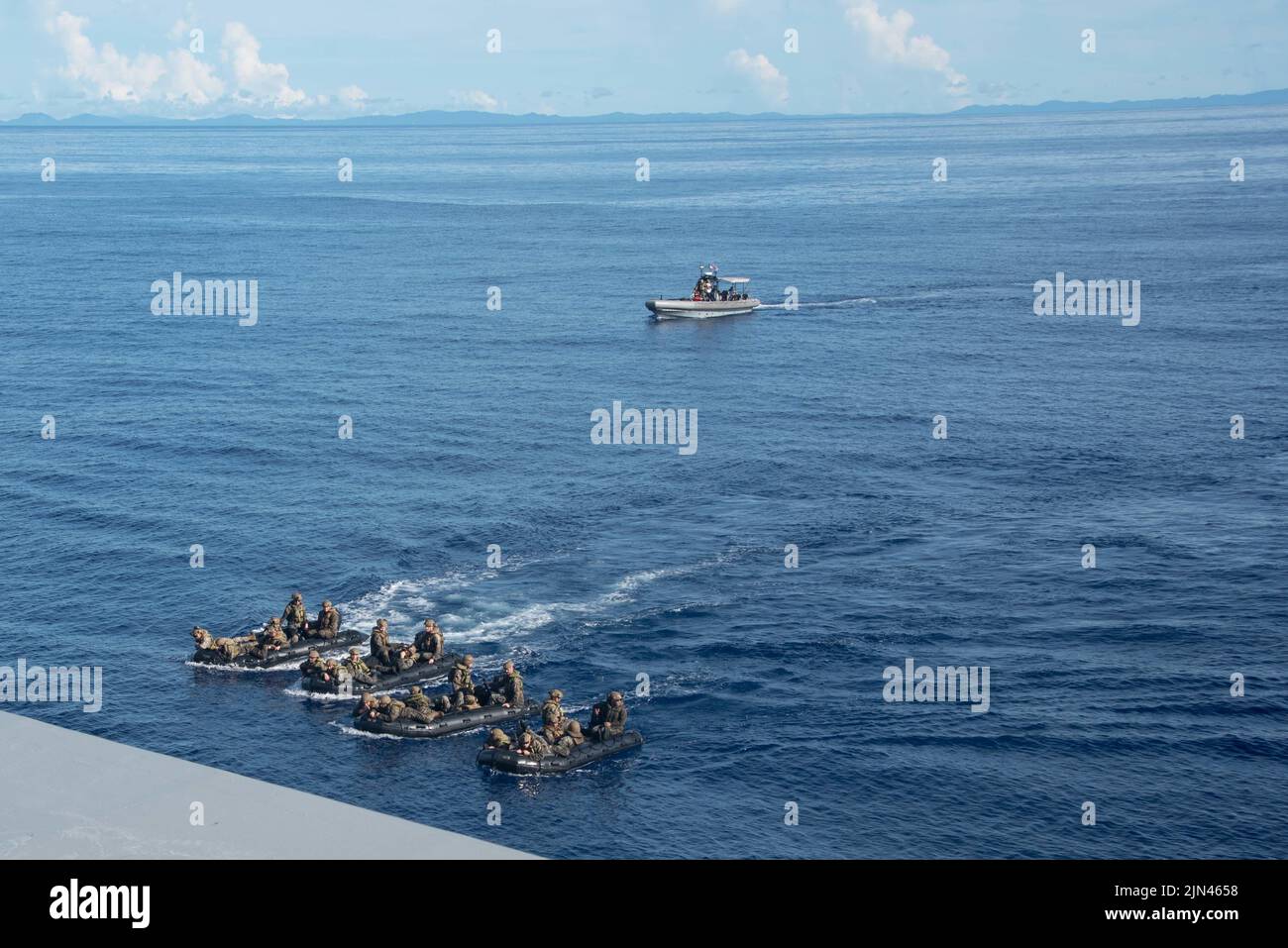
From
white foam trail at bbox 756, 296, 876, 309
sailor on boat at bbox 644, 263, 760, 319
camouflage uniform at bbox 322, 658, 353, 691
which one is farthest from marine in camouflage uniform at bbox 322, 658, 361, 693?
white foam trail at bbox 756, 296, 876, 309

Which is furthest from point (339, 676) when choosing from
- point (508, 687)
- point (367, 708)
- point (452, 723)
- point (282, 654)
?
point (508, 687)

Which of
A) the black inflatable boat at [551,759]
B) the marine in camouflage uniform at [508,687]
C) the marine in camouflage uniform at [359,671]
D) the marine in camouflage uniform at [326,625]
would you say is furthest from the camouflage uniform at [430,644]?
the black inflatable boat at [551,759]

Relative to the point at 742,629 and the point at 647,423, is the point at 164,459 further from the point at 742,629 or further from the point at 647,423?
the point at 742,629

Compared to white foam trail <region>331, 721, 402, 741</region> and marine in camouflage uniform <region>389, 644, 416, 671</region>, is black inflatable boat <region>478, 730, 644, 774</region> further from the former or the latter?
marine in camouflage uniform <region>389, 644, 416, 671</region>

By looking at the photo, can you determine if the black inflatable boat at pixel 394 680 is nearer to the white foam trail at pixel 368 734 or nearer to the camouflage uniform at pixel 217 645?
the white foam trail at pixel 368 734

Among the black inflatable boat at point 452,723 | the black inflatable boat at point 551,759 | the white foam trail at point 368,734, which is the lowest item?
the black inflatable boat at point 551,759
